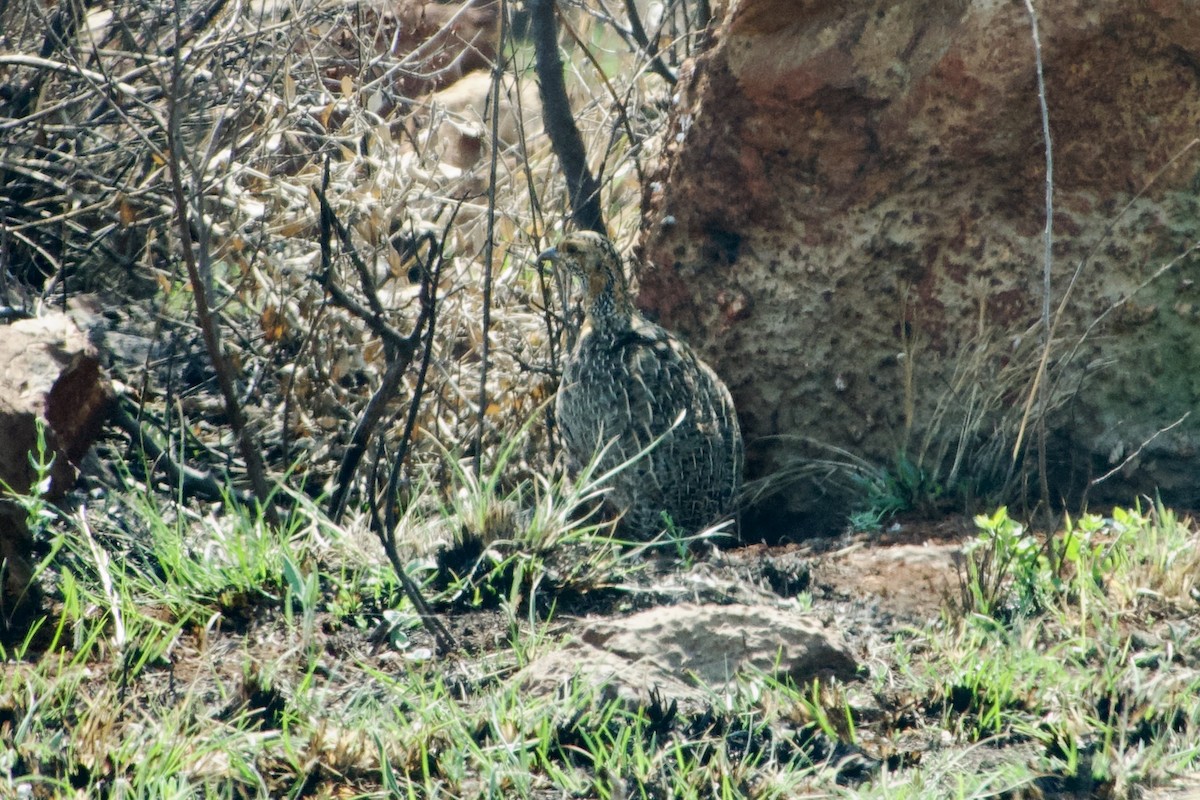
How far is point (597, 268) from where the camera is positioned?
17.1ft

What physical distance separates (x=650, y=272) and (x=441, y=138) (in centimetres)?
267

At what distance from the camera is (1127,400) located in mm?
4875

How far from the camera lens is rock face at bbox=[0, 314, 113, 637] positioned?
11.8 feet

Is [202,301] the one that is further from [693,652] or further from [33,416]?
[693,652]

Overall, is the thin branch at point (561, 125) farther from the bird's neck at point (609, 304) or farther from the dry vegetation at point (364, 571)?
the bird's neck at point (609, 304)

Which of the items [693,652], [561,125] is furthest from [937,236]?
[693,652]

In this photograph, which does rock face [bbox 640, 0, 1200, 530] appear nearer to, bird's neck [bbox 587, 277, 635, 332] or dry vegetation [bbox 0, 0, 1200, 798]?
A: bird's neck [bbox 587, 277, 635, 332]

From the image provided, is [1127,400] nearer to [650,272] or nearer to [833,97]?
[833,97]

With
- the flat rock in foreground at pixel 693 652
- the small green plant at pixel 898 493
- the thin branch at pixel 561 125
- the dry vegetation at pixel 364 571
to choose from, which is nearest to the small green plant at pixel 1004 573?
the dry vegetation at pixel 364 571

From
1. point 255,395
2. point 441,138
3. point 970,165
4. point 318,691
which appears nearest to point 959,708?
point 318,691

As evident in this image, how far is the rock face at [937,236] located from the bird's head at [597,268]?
0.37 metres

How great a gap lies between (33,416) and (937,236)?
3373 millimetres

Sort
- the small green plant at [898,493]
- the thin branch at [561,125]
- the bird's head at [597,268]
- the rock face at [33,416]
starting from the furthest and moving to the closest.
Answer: the thin branch at [561,125] → the bird's head at [597,268] → the small green plant at [898,493] → the rock face at [33,416]

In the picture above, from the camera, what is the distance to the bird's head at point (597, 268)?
520cm
